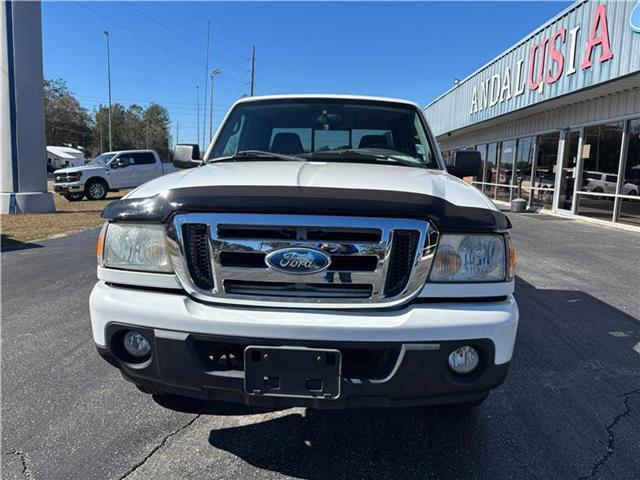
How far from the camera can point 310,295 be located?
205 centimetres

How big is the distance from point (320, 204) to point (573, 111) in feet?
48.0

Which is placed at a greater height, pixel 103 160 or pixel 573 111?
pixel 573 111

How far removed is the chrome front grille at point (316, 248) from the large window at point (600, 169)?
39.9 feet

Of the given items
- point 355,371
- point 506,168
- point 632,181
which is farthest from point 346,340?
point 506,168

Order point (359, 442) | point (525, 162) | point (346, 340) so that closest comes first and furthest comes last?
point (346, 340) → point (359, 442) → point (525, 162)

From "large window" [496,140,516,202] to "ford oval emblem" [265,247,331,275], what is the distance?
18.7 m

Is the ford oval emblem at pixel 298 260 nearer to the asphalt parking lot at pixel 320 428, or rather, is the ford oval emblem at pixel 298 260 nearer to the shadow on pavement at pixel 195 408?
the asphalt parking lot at pixel 320 428

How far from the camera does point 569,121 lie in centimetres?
1442

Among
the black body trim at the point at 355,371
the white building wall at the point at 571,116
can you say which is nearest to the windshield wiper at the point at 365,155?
the black body trim at the point at 355,371

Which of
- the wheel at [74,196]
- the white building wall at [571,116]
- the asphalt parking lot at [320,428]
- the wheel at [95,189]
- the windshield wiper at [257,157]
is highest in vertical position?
the white building wall at [571,116]

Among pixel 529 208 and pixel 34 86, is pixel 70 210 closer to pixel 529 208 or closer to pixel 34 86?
pixel 34 86

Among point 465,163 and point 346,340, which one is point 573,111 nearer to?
point 465,163

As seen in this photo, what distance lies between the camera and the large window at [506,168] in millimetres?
19188

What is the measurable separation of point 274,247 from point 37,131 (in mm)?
14160
